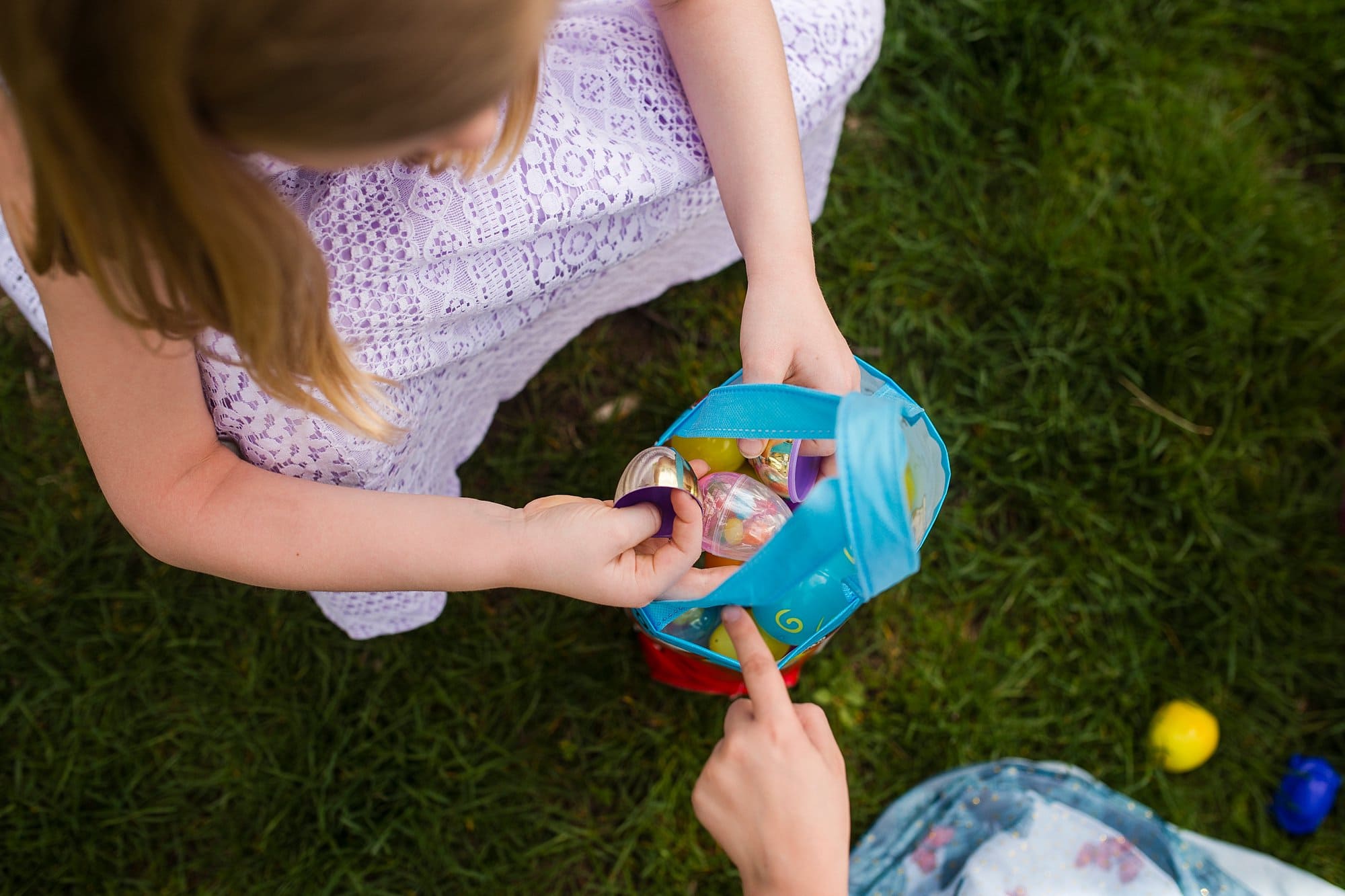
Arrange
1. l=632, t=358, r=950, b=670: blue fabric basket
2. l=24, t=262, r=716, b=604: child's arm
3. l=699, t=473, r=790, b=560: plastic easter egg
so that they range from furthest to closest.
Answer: l=699, t=473, r=790, b=560: plastic easter egg
l=24, t=262, r=716, b=604: child's arm
l=632, t=358, r=950, b=670: blue fabric basket

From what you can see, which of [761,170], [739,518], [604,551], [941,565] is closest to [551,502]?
[604,551]

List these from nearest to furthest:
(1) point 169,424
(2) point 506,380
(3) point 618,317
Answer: (1) point 169,424, (2) point 506,380, (3) point 618,317

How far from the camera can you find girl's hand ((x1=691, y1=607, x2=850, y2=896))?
886 mm

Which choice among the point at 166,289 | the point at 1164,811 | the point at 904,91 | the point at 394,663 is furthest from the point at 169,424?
the point at 1164,811

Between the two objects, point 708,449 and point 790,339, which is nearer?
point 790,339

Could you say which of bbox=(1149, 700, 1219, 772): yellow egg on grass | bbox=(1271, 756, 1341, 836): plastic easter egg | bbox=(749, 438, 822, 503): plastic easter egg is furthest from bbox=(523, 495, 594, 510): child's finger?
bbox=(1271, 756, 1341, 836): plastic easter egg

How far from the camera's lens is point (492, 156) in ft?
2.72

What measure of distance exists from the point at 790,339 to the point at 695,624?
0.36 m

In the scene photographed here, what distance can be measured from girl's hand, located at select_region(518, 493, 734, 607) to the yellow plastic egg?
0.18m

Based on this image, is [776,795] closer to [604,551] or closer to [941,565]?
[604,551]

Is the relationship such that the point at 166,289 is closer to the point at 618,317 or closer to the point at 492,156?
the point at 492,156

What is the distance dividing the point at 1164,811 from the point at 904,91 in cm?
140

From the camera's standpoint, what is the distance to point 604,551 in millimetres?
880

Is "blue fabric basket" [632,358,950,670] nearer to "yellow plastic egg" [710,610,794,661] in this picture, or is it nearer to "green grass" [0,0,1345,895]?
"yellow plastic egg" [710,610,794,661]
